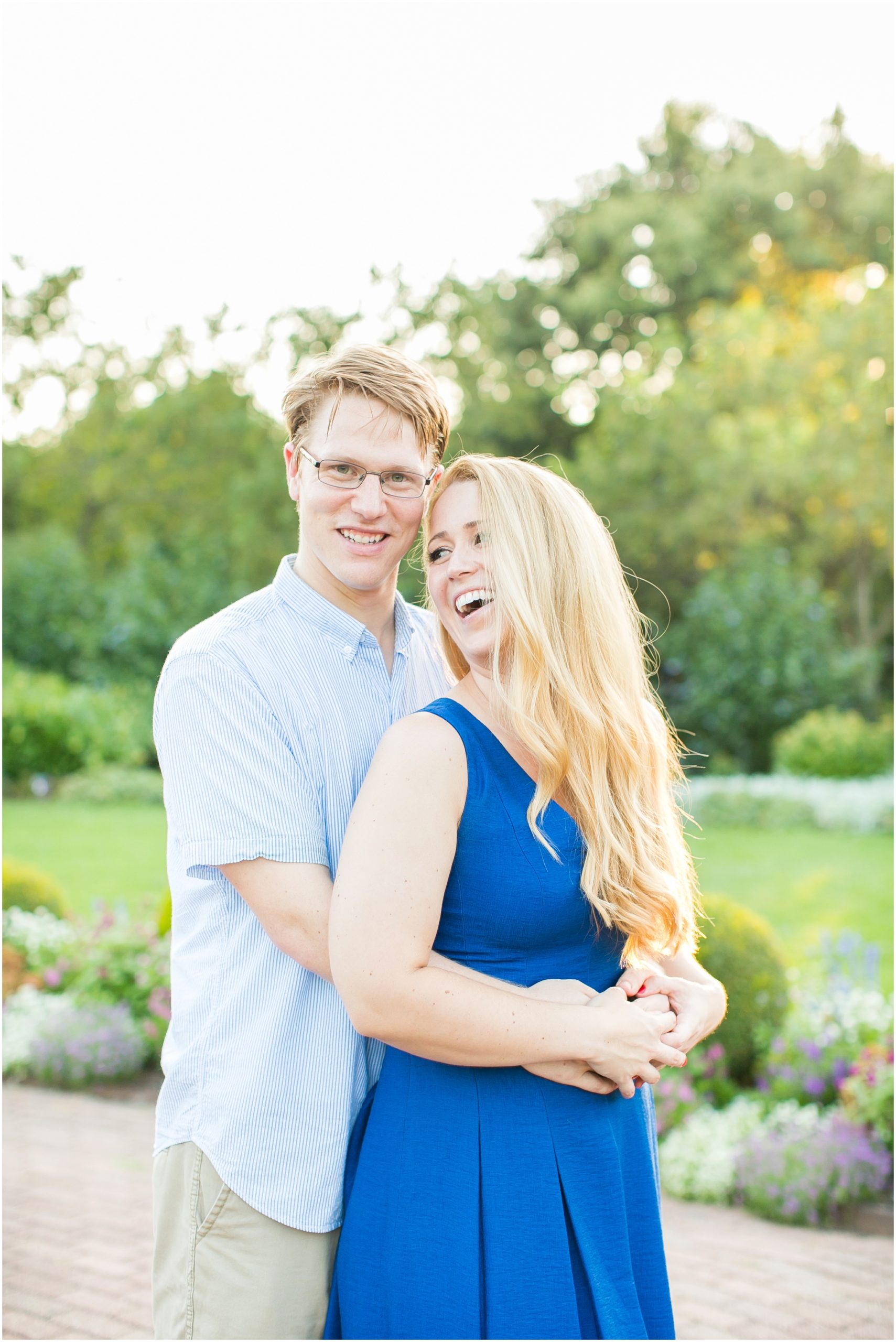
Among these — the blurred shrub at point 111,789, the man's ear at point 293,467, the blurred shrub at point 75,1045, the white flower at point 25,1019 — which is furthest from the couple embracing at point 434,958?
the blurred shrub at point 111,789

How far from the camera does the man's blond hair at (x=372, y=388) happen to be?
6.72 ft

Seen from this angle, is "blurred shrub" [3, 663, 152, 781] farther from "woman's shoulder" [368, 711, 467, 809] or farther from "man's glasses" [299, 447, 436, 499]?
"woman's shoulder" [368, 711, 467, 809]

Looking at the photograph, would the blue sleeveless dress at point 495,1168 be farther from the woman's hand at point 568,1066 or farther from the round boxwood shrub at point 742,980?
the round boxwood shrub at point 742,980

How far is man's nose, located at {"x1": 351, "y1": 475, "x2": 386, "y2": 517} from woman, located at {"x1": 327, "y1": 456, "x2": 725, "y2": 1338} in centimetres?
14

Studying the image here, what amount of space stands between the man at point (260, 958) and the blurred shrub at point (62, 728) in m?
13.6

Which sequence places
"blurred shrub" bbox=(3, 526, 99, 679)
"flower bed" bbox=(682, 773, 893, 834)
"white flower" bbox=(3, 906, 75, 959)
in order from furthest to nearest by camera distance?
1. "blurred shrub" bbox=(3, 526, 99, 679)
2. "flower bed" bbox=(682, 773, 893, 834)
3. "white flower" bbox=(3, 906, 75, 959)

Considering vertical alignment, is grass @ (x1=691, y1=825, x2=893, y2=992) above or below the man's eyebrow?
below

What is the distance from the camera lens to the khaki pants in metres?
1.83

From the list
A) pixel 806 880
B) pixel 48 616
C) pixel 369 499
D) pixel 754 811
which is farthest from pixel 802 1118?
pixel 48 616

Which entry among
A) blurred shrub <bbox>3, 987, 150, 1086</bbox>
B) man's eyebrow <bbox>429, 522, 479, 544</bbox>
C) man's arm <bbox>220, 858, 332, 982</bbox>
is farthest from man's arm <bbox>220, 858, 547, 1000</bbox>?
blurred shrub <bbox>3, 987, 150, 1086</bbox>

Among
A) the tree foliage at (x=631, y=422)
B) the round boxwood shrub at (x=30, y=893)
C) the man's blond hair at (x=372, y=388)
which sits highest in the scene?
the tree foliage at (x=631, y=422)

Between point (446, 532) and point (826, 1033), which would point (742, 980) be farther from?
point (446, 532)

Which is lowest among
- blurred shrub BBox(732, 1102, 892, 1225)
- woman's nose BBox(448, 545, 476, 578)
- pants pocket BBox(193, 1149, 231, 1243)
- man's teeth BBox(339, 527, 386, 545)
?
blurred shrub BBox(732, 1102, 892, 1225)

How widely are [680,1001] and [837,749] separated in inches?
485
